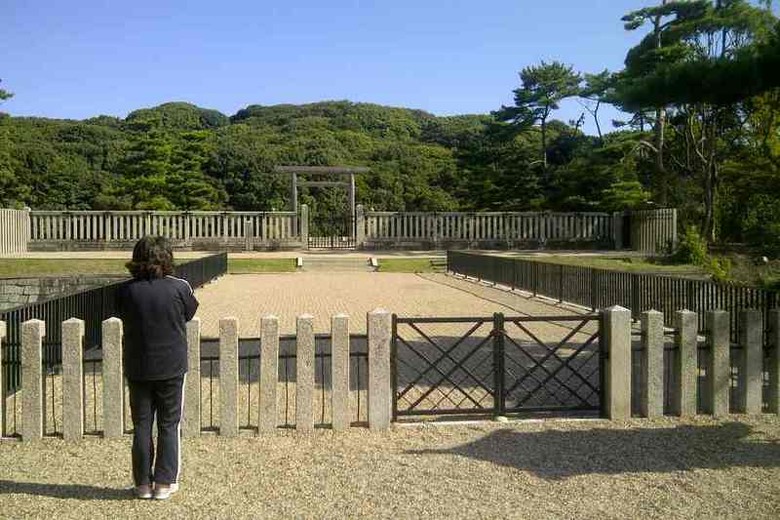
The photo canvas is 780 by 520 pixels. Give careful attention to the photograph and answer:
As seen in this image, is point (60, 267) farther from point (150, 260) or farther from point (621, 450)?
point (621, 450)

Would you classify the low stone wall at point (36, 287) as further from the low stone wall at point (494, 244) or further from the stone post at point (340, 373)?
the low stone wall at point (494, 244)

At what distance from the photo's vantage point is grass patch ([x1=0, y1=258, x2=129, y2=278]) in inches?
882

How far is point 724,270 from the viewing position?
1415 centimetres

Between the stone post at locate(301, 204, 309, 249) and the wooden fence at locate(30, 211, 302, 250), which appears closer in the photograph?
the wooden fence at locate(30, 211, 302, 250)

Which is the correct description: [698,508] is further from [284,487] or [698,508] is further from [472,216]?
[472,216]

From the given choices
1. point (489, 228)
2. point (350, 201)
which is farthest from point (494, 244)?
point (350, 201)

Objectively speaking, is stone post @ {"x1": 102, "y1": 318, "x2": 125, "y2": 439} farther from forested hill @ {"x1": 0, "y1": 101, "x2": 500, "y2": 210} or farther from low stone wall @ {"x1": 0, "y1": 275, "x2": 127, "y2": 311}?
forested hill @ {"x1": 0, "y1": 101, "x2": 500, "y2": 210}

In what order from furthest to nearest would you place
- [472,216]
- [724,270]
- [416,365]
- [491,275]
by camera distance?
[472,216]
[491,275]
[724,270]
[416,365]

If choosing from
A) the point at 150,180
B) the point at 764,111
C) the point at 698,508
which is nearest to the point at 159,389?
the point at 698,508

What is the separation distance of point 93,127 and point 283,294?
6055cm

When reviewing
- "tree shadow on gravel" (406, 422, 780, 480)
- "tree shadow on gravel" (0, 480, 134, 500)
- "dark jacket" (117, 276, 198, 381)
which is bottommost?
"tree shadow on gravel" (406, 422, 780, 480)

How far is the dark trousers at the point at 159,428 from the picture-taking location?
458 cm

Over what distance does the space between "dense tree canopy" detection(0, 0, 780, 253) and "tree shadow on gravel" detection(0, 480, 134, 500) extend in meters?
5.99

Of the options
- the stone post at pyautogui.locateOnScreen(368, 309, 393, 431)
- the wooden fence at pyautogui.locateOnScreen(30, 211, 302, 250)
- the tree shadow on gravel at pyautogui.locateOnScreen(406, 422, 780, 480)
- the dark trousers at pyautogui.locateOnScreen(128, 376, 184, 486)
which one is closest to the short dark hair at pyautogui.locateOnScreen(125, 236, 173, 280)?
the dark trousers at pyautogui.locateOnScreen(128, 376, 184, 486)
